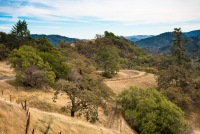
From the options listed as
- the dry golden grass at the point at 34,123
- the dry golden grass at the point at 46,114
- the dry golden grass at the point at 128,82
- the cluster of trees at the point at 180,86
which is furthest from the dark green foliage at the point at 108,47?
the dry golden grass at the point at 34,123

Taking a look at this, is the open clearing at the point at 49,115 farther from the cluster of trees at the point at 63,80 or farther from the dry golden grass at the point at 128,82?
the cluster of trees at the point at 63,80

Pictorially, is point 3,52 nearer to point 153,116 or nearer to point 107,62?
point 107,62

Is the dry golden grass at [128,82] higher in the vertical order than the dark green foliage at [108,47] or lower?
lower

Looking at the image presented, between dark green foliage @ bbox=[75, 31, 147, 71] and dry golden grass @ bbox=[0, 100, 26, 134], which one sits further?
dark green foliage @ bbox=[75, 31, 147, 71]

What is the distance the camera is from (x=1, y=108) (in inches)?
728

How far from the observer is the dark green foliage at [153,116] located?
4297 cm

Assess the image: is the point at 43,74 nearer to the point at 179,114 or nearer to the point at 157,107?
the point at 157,107

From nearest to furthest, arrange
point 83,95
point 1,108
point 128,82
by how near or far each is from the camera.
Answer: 1. point 1,108
2. point 83,95
3. point 128,82

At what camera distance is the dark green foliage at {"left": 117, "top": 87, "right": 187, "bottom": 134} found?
43.0m

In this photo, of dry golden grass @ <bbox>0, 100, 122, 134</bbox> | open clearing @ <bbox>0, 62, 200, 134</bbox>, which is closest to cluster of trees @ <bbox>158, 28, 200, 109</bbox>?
open clearing @ <bbox>0, 62, 200, 134</bbox>

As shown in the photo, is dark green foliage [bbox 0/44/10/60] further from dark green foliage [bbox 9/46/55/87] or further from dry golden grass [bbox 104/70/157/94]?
dry golden grass [bbox 104/70/157/94]

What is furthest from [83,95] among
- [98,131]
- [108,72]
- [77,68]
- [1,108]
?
[108,72]

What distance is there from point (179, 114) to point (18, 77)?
1216 inches

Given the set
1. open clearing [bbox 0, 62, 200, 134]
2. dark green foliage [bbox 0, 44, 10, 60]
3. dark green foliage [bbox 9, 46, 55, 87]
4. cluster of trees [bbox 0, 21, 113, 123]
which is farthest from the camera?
dark green foliage [bbox 0, 44, 10, 60]
